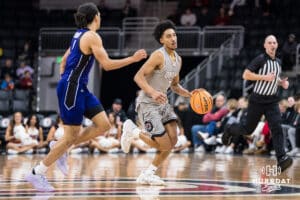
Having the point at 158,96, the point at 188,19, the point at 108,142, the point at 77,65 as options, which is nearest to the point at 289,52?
the point at 188,19

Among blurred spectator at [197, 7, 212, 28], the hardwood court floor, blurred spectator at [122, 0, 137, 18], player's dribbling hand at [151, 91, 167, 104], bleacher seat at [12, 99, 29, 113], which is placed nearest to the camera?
the hardwood court floor

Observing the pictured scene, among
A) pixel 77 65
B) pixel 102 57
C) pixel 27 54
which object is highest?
pixel 102 57

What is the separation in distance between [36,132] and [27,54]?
6.15 meters

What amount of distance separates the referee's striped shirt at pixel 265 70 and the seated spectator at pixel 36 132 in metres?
8.20

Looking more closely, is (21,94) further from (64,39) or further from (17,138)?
(17,138)

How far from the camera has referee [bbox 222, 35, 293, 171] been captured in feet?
34.8

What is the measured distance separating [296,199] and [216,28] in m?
15.9

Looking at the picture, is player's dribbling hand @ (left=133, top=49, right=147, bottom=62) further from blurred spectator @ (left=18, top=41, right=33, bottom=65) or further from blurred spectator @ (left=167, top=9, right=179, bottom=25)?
blurred spectator @ (left=167, top=9, right=179, bottom=25)

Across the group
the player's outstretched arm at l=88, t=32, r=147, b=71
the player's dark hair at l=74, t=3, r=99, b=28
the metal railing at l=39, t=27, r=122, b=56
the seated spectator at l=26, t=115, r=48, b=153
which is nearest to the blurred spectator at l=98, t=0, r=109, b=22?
the metal railing at l=39, t=27, r=122, b=56

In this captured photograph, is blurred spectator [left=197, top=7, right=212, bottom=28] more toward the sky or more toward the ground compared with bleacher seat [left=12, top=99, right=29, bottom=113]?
more toward the sky

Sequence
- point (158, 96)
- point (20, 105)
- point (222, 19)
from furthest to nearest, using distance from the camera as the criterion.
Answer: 1. point (222, 19)
2. point (20, 105)
3. point (158, 96)

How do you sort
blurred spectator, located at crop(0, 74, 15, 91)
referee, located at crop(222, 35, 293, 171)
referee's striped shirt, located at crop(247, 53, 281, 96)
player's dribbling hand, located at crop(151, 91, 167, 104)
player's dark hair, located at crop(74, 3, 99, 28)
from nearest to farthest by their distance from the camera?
player's dark hair, located at crop(74, 3, 99, 28)
player's dribbling hand, located at crop(151, 91, 167, 104)
referee, located at crop(222, 35, 293, 171)
referee's striped shirt, located at crop(247, 53, 281, 96)
blurred spectator, located at crop(0, 74, 15, 91)

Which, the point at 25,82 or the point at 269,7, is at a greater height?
the point at 269,7

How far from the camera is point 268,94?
35.8ft
